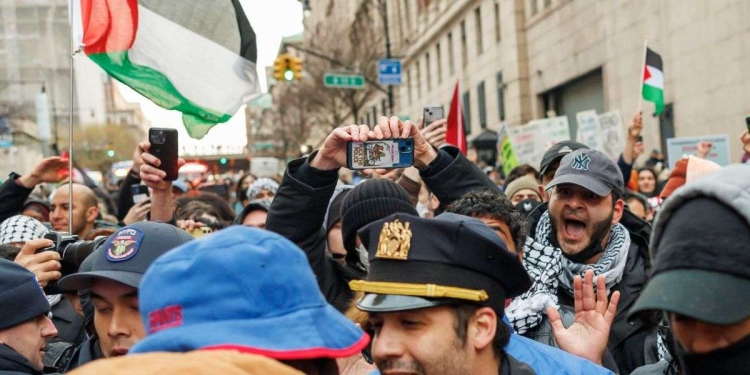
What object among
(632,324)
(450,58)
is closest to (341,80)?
(450,58)

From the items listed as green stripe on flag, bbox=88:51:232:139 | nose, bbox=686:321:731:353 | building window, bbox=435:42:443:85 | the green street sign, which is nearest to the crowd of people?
nose, bbox=686:321:731:353

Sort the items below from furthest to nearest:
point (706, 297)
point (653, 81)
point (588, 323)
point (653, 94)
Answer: point (653, 81) → point (653, 94) → point (588, 323) → point (706, 297)

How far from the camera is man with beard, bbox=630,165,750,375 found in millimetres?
1990

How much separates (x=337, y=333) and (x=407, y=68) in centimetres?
4564

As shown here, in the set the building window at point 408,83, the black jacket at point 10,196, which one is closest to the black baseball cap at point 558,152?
the black jacket at point 10,196

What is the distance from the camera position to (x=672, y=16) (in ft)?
62.9

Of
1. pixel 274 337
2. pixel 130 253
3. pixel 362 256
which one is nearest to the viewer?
pixel 274 337

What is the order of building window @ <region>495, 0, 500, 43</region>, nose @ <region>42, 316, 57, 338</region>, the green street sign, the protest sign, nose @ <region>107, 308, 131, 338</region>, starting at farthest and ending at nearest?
1. building window @ <region>495, 0, 500, 43</region>
2. the green street sign
3. the protest sign
4. nose @ <region>42, 316, 57, 338</region>
5. nose @ <region>107, 308, 131, 338</region>

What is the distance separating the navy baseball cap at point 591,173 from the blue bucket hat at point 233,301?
2.85 metres

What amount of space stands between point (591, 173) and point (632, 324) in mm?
757

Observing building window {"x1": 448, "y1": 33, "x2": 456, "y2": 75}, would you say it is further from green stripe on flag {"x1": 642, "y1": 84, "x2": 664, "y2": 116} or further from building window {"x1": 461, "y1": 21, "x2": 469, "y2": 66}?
green stripe on flag {"x1": 642, "y1": 84, "x2": 664, "y2": 116}

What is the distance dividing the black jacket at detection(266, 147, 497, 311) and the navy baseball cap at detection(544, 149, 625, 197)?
1.63ft

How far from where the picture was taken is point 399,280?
2.89 meters

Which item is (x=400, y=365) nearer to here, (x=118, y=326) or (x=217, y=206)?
(x=118, y=326)
